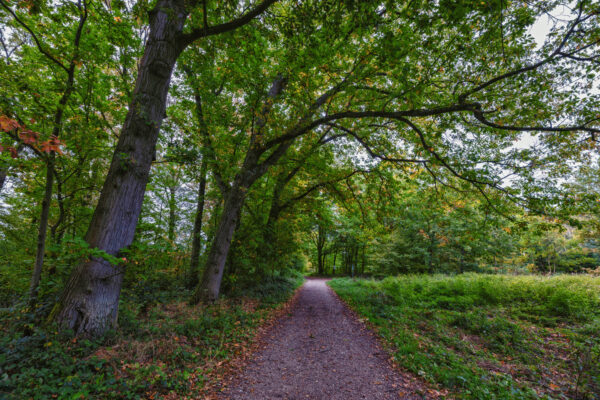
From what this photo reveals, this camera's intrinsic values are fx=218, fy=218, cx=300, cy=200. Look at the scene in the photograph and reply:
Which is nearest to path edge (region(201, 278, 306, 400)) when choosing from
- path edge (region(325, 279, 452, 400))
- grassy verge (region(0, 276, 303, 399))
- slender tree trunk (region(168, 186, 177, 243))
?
grassy verge (region(0, 276, 303, 399))

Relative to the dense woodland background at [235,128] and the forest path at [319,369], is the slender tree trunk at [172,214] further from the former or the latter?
the forest path at [319,369]

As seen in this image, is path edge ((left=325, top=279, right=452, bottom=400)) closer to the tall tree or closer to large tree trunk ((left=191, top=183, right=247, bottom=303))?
large tree trunk ((left=191, top=183, right=247, bottom=303))

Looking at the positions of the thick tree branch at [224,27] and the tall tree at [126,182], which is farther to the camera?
the thick tree branch at [224,27]

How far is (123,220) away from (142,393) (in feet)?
8.12

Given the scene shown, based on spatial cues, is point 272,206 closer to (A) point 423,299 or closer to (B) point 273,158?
(B) point 273,158

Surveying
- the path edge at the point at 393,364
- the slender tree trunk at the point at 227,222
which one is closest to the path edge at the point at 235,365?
the slender tree trunk at the point at 227,222

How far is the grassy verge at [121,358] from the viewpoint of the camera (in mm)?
2496

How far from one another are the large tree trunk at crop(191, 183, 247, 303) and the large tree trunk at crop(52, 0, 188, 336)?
317 centimetres

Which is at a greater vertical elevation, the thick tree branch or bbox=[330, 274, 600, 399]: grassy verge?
the thick tree branch

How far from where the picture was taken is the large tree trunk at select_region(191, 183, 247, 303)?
266 inches

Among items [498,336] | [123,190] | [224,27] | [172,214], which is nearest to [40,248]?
[123,190]

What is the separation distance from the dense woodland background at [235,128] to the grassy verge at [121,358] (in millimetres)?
50

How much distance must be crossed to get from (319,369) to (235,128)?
7689 mm

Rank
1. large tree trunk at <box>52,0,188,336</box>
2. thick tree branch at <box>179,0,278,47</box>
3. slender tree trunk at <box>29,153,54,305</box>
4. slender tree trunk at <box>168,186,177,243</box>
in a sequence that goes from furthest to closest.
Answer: slender tree trunk at <box>168,186,177,243</box>, thick tree branch at <box>179,0,278,47</box>, slender tree trunk at <box>29,153,54,305</box>, large tree trunk at <box>52,0,188,336</box>
